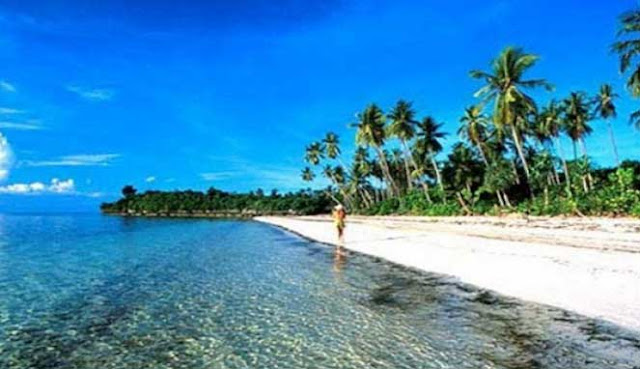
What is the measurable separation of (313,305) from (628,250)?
8851 millimetres

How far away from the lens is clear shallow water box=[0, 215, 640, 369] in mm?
6477

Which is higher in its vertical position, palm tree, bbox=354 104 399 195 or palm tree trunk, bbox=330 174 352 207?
palm tree, bbox=354 104 399 195

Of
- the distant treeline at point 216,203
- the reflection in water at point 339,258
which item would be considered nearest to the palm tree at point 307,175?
the distant treeline at point 216,203

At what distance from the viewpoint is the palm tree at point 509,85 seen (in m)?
40.1

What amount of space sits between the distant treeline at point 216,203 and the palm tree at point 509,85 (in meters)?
67.8

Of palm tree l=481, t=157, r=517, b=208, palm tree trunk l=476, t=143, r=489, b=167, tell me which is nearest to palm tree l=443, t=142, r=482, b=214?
palm tree trunk l=476, t=143, r=489, b=167

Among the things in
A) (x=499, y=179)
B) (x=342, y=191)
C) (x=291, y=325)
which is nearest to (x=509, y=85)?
(x=499, y=179)

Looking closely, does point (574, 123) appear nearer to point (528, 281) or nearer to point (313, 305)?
point (528, 281)

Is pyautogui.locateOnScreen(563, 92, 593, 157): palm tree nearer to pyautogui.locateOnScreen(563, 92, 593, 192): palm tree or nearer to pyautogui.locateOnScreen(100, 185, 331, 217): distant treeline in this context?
pyautogui.locateOnScreen(563, 92, 593, 192): palm tree

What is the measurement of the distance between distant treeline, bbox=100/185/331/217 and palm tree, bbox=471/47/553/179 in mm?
67763

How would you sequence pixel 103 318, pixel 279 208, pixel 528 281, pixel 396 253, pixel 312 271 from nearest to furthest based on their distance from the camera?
pixel 103 318, pixel 528 281, pixel 312 271, pixel 396 253, pixel 279 208

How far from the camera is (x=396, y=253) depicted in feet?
63.6

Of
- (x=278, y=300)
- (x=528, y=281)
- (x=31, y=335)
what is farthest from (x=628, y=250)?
(x=31, y=335)

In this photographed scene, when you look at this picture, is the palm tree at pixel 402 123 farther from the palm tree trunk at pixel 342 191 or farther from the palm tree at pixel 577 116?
the palm tree trunk at pixel 342 191
